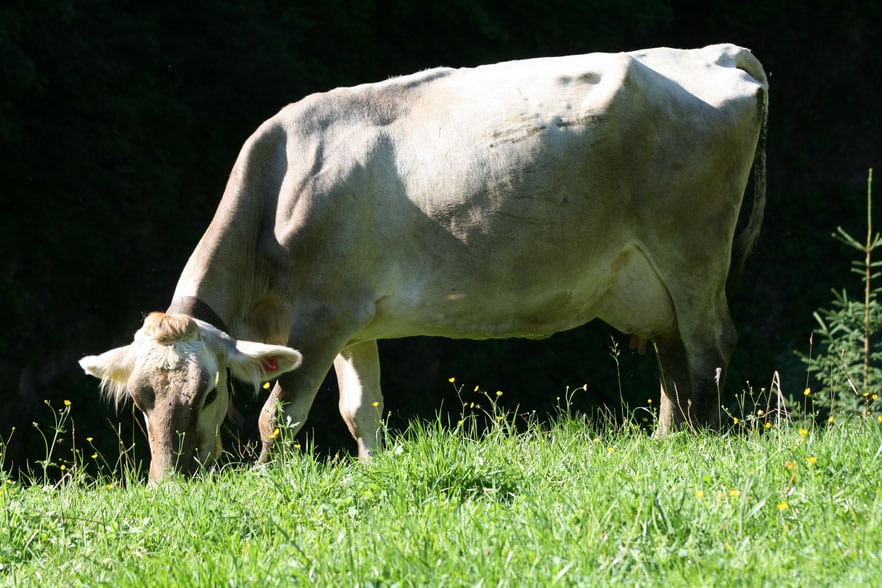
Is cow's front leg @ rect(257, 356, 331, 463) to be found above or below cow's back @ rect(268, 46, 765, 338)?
below

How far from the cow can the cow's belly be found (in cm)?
1

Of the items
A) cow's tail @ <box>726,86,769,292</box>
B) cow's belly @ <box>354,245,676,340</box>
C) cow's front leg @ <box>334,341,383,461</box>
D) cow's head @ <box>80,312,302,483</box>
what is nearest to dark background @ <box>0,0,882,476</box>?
cow's front leg @ <box>334,341,383,461</box>

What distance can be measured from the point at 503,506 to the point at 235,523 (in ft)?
3.31

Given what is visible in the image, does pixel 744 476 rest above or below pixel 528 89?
below

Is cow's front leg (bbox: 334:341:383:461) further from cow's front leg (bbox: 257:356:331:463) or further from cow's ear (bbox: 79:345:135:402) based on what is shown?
cow's ear (bbox: 79:345:135:402)

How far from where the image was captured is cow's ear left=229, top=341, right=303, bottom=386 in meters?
6.20

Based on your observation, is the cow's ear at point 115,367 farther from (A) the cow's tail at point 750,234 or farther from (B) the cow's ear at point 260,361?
(A) the cow's tail at point 750,234

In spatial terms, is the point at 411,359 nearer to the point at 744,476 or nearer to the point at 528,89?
the point at 528,89

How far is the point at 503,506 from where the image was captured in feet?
14.8

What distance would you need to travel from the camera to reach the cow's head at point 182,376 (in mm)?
5875

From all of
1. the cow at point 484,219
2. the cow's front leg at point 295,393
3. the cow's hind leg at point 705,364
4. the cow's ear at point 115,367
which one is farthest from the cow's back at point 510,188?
the cow's ear at point 115,367

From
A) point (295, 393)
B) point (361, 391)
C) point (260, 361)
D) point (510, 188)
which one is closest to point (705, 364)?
point (510, 188)

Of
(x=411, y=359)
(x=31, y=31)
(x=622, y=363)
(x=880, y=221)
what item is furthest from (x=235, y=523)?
(x=880, y=221)

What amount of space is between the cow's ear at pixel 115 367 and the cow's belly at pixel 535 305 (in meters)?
1.41
